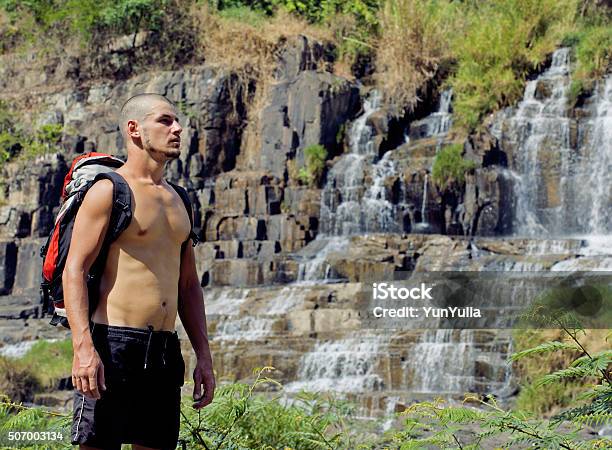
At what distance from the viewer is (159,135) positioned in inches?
114

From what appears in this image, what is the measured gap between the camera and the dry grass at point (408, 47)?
1944 cm

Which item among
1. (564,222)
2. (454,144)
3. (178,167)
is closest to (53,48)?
(178,167)

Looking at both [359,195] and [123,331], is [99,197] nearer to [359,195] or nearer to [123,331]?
[123,331]

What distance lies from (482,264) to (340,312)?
2.34 metres

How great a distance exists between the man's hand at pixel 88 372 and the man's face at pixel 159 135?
643mm

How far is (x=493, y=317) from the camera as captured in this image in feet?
37.6

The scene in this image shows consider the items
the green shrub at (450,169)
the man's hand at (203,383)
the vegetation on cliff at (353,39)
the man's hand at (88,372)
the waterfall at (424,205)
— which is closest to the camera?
the man's hand at (88,372)

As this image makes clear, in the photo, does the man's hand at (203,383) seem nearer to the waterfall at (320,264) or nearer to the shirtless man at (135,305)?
the shirtless man at (135,305)

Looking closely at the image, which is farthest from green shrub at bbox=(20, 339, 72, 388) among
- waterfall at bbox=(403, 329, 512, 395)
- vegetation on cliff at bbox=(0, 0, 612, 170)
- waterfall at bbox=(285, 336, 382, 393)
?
vegetation on cliff at bbox=(0, 0, 612, 170)

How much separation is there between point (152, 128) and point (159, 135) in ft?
0.10

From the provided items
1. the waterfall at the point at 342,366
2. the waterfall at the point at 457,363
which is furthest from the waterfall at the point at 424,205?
the waterfall at the point at 457,363

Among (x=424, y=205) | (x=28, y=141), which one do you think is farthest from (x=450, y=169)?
(x=28, y=141)

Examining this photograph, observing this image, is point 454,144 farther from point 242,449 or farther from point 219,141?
point 242,449

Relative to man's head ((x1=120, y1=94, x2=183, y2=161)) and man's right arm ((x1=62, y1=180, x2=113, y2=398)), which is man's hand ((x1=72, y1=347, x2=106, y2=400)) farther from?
man's head ((x1=120, y1=94, x2=183, y2=161))
